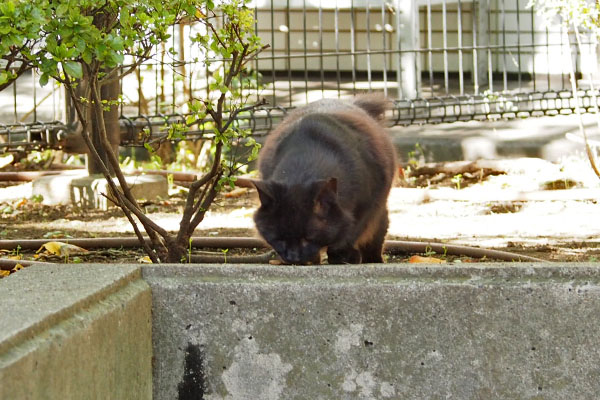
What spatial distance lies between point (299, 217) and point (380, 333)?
72cm

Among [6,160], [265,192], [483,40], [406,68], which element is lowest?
[265,192]

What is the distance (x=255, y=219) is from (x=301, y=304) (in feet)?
2.56

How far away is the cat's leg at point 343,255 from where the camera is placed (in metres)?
4.36

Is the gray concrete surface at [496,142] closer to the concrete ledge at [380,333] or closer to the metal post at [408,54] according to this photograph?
the metal post at [408,54]

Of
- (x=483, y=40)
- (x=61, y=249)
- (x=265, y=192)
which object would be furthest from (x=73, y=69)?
(x=483, y=40)

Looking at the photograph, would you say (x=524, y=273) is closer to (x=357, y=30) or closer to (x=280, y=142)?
(x=280, y=142)

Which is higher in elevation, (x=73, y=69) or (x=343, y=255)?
(x=73, y=69)

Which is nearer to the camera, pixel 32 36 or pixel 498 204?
pixel 32 36

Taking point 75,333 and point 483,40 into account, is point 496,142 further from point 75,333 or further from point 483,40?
point 75,333

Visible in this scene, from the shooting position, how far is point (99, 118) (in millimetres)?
3955

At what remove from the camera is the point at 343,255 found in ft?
14.5

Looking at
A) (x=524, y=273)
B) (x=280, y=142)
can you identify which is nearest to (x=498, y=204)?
(x=280, y=142)

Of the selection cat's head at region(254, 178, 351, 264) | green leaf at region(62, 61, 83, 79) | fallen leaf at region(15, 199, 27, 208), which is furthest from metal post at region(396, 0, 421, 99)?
green leaf at region(62, 61, 83, 79)

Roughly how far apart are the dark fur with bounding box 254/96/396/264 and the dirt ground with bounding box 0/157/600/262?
0.52 m
